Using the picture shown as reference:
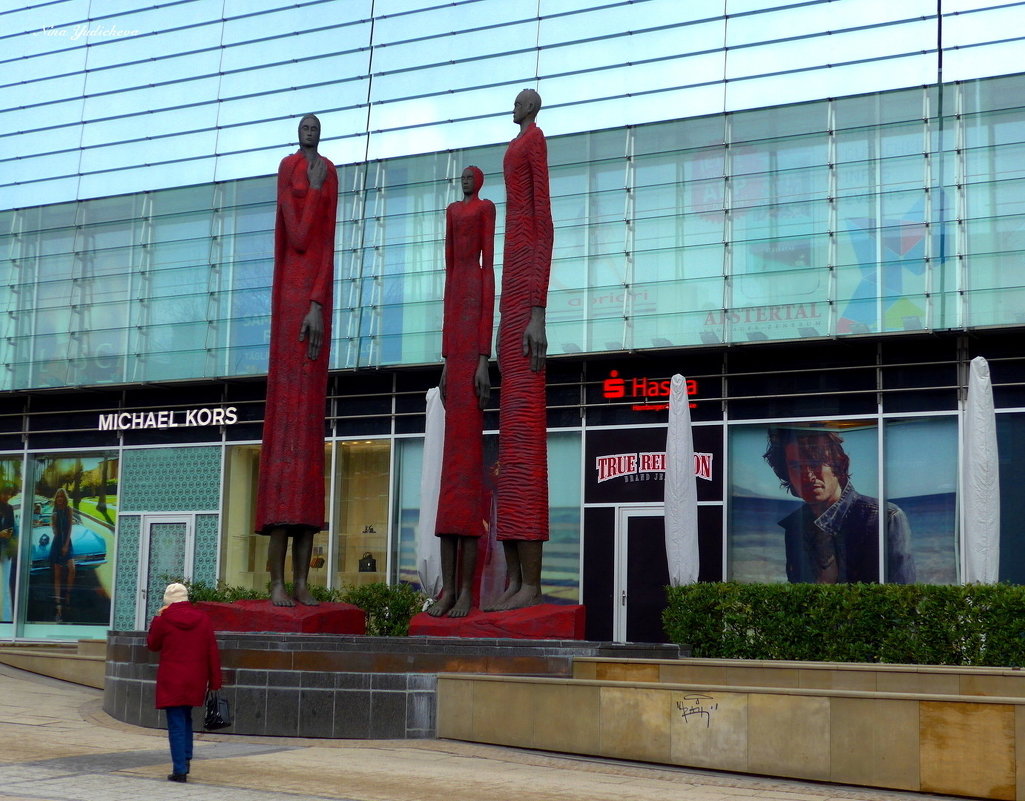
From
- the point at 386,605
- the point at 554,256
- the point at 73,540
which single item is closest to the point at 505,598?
the point at 386,605

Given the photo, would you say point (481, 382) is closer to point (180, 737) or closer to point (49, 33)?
point (180, 737)

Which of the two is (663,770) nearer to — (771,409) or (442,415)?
(442,415)

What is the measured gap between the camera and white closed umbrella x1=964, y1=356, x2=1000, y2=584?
16.9 meters

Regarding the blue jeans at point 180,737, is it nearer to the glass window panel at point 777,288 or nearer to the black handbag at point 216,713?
the black handbag at point 216,713

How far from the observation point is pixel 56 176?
100ft

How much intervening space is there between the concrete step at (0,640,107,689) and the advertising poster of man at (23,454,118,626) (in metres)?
6.20

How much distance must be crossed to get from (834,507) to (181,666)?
1434cm

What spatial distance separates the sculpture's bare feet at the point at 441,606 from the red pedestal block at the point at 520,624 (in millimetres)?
242

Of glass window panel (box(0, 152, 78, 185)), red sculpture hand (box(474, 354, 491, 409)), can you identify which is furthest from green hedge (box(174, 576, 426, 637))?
glass window panel (box(0, 152, 78, 185))

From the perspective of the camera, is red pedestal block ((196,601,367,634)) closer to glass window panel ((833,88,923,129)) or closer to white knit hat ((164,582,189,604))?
white knit hat ((164,582,189,604))

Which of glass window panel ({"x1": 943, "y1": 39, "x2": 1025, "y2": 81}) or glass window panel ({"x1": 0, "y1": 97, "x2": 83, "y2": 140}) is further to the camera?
glass window panel ({"x1": 0, "y1": 97, "x2": 83, "y2": 140})

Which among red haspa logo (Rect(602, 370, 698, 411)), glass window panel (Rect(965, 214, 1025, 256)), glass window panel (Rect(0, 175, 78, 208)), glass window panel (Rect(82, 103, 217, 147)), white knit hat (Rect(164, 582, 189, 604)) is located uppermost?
glass window panel (Rect(82, 103, 217, 147))

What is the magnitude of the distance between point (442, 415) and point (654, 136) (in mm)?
7399

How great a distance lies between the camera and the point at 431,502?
2034 cm
